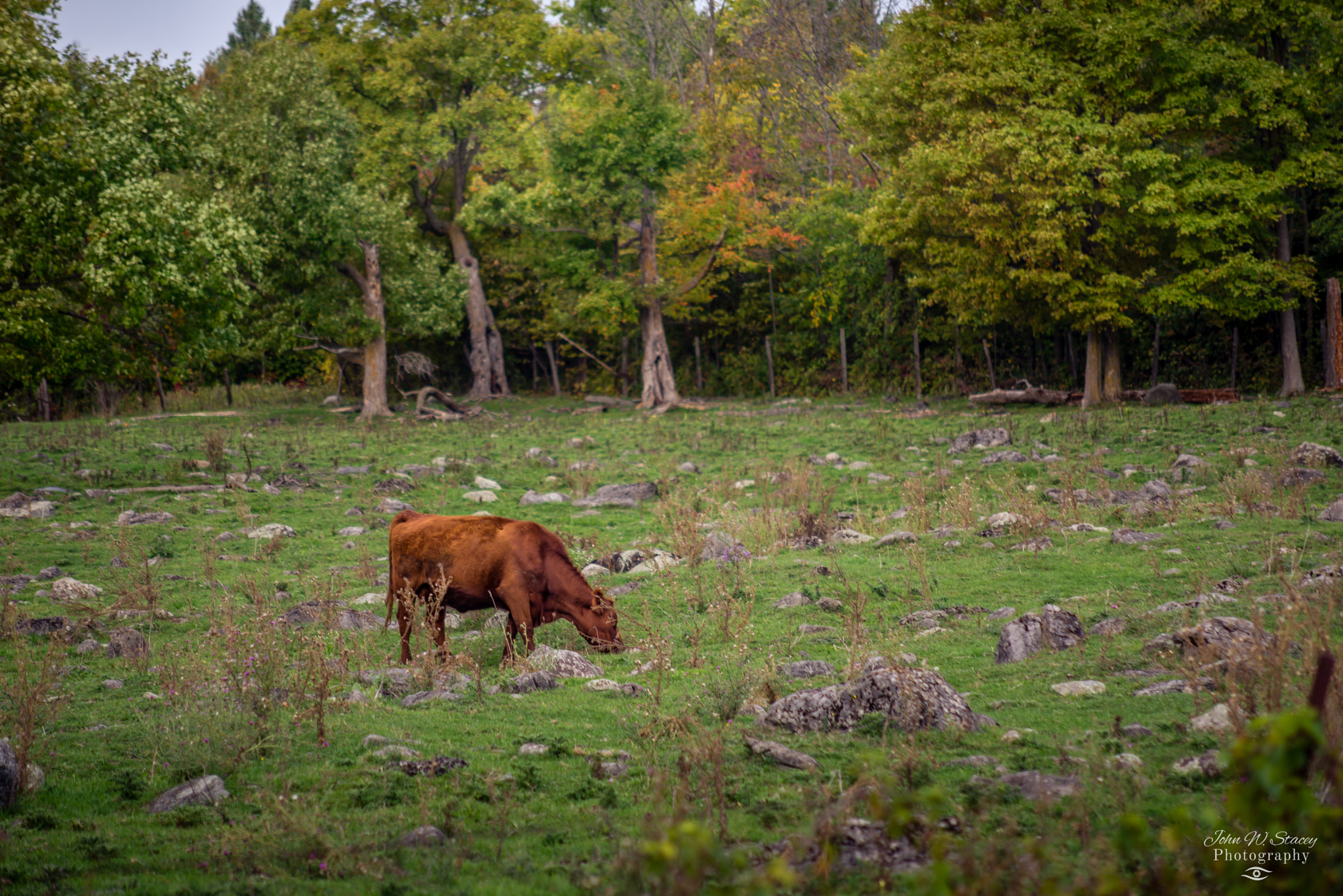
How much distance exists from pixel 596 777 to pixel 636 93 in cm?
2980

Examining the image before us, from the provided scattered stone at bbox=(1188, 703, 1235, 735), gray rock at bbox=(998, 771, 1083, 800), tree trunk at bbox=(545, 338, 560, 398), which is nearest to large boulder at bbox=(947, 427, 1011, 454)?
scattered stone at bbox=(1188, 703, 1235, 735)

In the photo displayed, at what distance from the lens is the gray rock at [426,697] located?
287 inches

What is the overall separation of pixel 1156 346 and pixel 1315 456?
48.4 ft

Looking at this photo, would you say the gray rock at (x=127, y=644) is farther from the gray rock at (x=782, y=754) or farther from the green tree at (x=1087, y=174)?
the green tree at (x=1087, y=174)

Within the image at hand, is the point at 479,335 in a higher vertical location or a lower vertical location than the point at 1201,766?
higher

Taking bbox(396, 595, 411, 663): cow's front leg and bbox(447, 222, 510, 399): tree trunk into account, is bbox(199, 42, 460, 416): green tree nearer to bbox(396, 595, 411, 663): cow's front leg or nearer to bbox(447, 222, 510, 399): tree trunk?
bbox(447, 222, 510, 399): tree trunk

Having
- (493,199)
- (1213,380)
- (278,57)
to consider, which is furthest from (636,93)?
(1213,380)

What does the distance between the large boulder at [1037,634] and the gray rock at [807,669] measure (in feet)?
4.66

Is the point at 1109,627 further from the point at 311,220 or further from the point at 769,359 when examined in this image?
the point at 769,359

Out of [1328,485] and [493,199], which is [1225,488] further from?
[493,199]

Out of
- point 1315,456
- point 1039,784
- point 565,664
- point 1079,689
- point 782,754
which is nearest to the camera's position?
point 1039,784

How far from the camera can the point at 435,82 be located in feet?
A: 128

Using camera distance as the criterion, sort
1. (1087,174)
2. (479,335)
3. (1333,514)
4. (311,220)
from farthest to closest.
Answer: (479,335) → (311,220) → (1087,174) → (1333,514)

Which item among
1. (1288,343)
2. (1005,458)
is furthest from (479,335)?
(1288,343)
